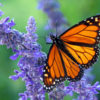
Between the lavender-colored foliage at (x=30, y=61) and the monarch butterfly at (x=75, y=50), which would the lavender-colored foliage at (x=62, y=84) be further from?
the monarch butterfly at (x=75, y=50)

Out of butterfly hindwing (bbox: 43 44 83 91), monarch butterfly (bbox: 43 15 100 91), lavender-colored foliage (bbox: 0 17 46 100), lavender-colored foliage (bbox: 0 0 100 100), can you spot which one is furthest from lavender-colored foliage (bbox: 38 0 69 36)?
lavender-colored foliage (bbox: 0 17 46 100)

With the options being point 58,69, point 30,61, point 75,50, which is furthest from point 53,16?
point 30,61

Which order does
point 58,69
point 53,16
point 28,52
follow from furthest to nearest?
point 53,16
point 58,69
point 28,52

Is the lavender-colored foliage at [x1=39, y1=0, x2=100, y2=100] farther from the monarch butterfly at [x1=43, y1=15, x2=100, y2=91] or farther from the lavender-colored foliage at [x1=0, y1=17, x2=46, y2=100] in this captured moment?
the lavender-colored foliage at [x1=0, y1=17, x2=46, y2=100]

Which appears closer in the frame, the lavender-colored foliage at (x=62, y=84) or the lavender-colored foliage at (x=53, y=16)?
the lavender-colored foliage at (x=62, y=84)

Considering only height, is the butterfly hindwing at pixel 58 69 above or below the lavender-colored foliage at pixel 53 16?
below

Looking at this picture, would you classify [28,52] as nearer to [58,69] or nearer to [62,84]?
[58,69]

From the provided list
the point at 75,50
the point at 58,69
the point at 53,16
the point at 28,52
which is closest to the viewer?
the point at 28,52

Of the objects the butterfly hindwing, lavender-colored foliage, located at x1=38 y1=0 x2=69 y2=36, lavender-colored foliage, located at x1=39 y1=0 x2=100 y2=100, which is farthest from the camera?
lavender-colored foliage, located at x1=38 y1=0 x2=69 y2=36

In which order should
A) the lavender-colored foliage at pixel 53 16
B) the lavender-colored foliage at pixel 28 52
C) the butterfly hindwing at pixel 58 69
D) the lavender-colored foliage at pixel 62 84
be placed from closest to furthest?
1. the lavender-colored foliage at pixel 28 52
2. the butterfly hindwing at pixel 58 69
3. the lavender-colored foliage at pixel 62 84
4. the lavender-colored foliage at pixel 53 16

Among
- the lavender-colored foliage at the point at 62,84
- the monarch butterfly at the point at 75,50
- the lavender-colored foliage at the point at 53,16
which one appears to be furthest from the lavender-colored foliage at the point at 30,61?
the lavender-colored foliage at the point at 53,16
